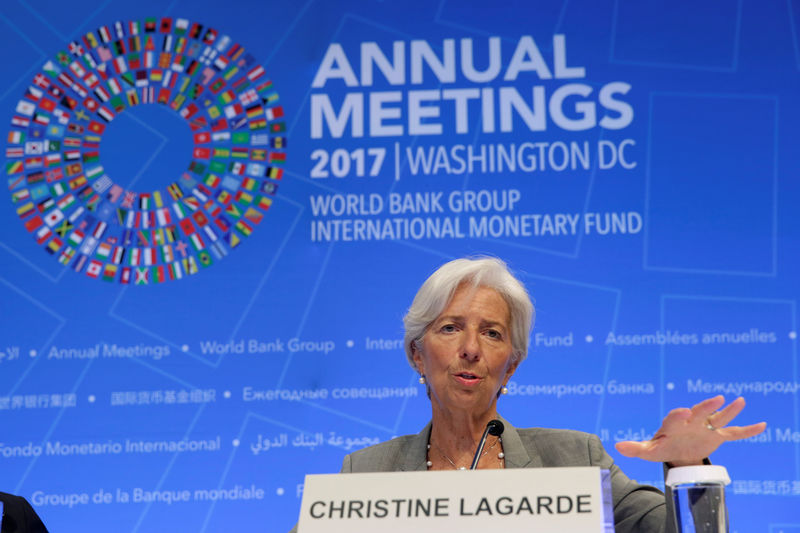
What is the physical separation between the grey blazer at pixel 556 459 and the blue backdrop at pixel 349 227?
1.08 meters

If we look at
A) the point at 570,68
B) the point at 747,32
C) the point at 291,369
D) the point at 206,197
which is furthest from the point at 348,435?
the point at 747,32

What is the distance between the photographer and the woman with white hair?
8.03ft

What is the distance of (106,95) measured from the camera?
4.00m

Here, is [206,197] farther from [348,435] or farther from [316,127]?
[348,435]

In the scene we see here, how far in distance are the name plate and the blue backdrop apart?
6.45ft

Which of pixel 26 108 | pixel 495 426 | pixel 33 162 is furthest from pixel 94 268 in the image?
pixel 495 426

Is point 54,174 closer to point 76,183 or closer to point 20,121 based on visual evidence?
point 76,183

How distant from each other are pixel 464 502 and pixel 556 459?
0.81 metres

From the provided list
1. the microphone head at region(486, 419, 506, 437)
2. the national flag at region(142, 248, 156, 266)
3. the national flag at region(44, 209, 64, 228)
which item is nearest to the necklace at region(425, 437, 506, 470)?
the microphone head at region(486, 419, 506, 437)

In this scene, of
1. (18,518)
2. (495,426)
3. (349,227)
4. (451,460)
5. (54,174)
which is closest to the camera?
(495,426)

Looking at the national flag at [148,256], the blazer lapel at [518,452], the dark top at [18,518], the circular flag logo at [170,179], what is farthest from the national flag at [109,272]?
the blazer lapel at [518,452]

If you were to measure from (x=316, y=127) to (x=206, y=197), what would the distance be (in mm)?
498

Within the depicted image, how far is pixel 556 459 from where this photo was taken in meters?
2.41

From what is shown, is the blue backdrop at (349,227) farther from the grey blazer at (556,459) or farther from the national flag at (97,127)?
the grey blazer at (556,459)
